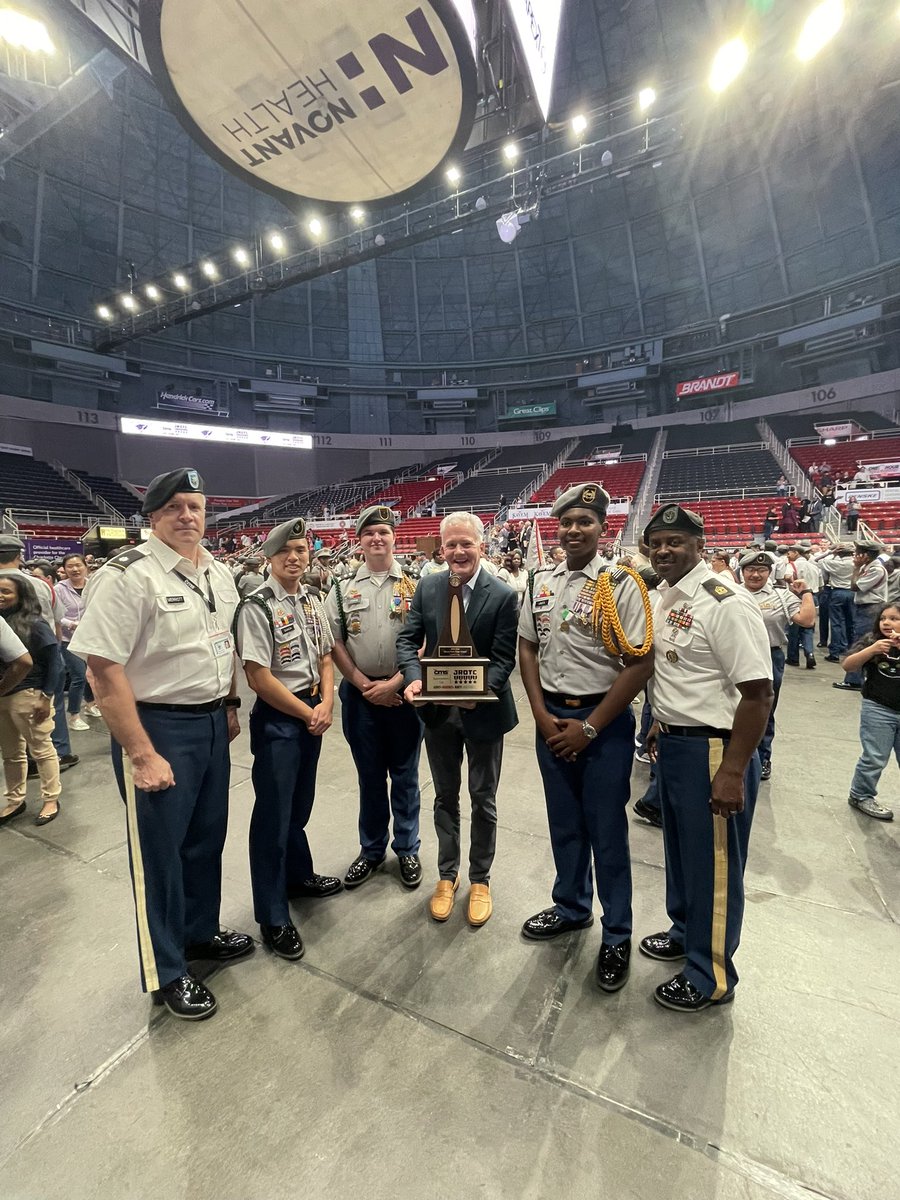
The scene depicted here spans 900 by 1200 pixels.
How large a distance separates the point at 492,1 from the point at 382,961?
12224 millimetres

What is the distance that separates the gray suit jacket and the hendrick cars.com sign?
29.9 m

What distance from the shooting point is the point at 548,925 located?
2391mm

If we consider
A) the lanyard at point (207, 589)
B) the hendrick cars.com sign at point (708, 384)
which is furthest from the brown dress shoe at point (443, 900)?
the hendrick cars.com sign at point (708, 384)

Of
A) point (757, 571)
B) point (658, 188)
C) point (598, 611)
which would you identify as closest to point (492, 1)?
point (757, 571)

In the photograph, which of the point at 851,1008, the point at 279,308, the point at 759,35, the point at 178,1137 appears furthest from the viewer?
the point at 279,308

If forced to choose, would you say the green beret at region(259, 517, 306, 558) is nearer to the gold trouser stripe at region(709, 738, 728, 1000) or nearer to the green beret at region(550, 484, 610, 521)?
the green beret at region(550, 484, 610, 521)

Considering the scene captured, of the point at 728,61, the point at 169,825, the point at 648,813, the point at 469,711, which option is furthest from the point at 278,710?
the point at 728,61

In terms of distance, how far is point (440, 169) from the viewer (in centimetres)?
580

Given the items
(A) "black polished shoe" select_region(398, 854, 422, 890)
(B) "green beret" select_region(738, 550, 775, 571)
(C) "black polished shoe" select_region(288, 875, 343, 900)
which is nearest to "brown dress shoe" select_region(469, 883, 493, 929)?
(A) "black polished shoe" select_region(398, 854, 422, 890)

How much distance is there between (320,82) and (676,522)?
18.5 ft

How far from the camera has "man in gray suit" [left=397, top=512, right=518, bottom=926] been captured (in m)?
2.42

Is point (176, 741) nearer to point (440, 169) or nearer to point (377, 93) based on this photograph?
point (377, 93)

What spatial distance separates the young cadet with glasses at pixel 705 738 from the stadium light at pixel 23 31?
16967 mm

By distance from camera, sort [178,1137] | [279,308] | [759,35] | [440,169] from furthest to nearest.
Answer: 1. [279,308]
2. [759,35]
3. [440,169]
4. [178,1137]
